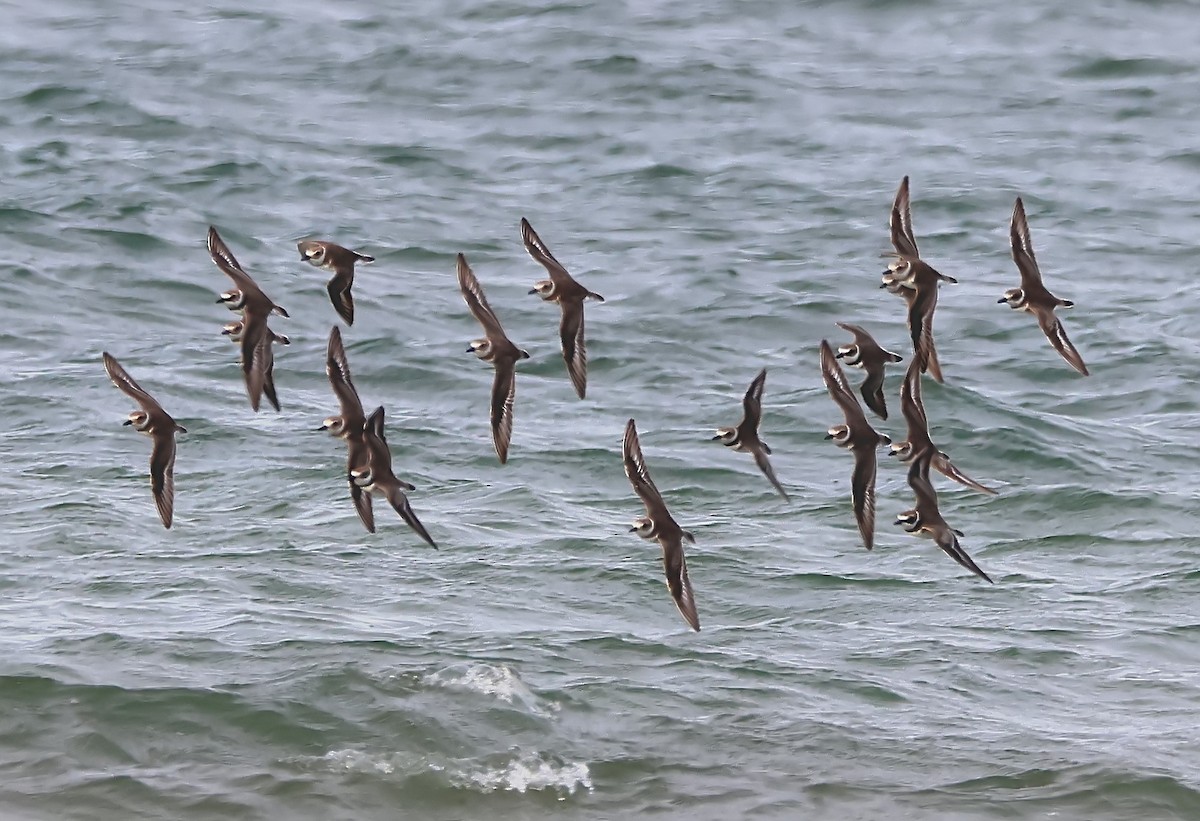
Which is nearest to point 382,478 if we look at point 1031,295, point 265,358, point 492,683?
point 265,358

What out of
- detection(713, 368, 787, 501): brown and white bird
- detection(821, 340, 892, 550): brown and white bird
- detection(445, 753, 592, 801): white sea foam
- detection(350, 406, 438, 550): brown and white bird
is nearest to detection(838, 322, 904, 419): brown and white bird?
detection(821, 340, 892, 550): brown and white bird

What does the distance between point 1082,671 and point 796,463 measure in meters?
3.94

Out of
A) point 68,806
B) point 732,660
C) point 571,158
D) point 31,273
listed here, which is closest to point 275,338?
point 68,806

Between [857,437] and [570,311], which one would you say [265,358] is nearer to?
[570,311]

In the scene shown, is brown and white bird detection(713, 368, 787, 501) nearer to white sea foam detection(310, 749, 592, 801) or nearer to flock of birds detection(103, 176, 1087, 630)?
flock of birds detection(103, 176, 1087, 630)

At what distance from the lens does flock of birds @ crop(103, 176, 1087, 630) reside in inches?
352

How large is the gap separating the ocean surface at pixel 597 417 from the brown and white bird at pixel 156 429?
1.77m

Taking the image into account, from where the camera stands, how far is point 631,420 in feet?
29.3

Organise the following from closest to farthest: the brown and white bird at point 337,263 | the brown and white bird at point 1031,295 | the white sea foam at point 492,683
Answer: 1. the brown and white bird at point 1031,295
2. the brown and white bird at point 337,263
3. the white sea foam at point 492,683

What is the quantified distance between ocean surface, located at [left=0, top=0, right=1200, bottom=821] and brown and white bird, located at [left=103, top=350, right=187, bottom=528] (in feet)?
5.82

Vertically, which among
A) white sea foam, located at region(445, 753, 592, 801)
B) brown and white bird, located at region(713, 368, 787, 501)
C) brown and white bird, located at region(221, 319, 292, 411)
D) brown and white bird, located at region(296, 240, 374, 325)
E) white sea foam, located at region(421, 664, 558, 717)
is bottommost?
white sea foam, located at region(445, 753, 592, 801)

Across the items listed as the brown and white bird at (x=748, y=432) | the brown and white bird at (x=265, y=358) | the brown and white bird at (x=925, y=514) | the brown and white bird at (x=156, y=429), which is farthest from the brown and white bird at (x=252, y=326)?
the brown and white bird at (x=925, y=514)

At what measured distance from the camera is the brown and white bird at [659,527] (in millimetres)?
8953

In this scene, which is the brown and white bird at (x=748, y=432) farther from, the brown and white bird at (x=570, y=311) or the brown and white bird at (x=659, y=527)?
the brown and white bird at (x=570, y=311)
